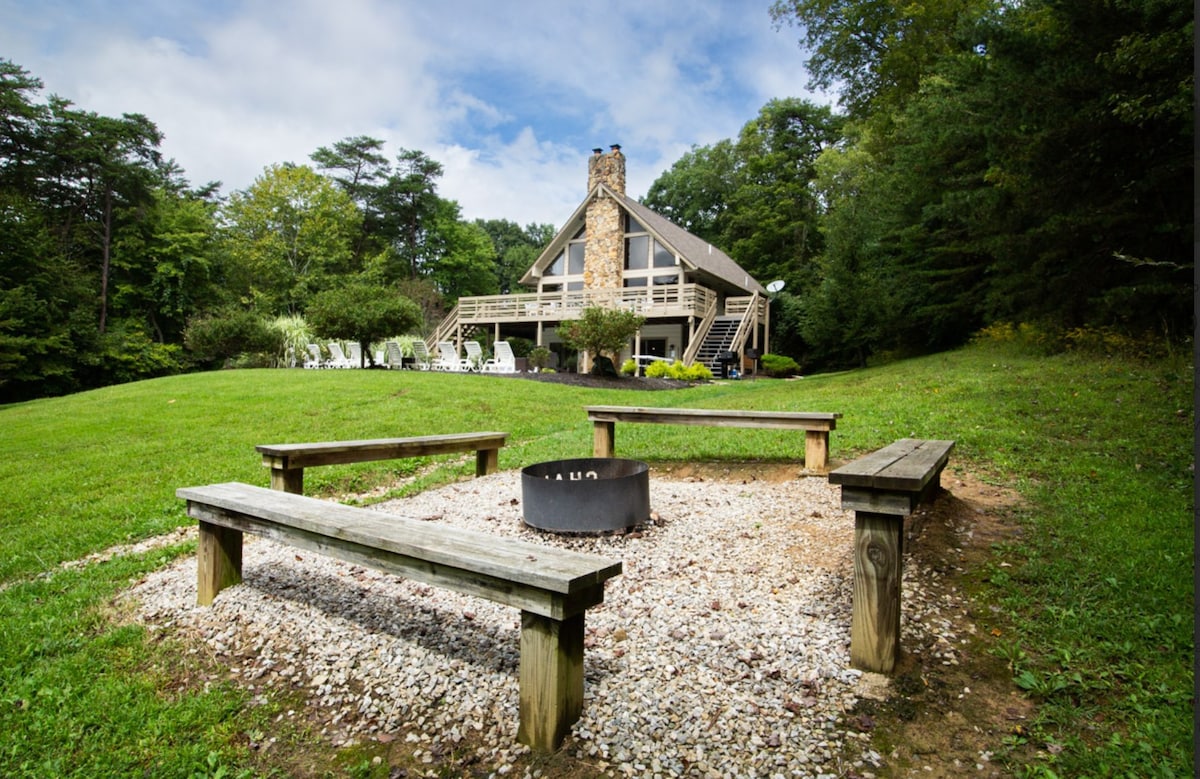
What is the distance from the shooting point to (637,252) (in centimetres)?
2481

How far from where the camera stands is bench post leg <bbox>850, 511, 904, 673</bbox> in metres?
2.39

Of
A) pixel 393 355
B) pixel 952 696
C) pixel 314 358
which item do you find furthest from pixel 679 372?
pixel 952 696

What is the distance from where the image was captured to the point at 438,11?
3.95 m

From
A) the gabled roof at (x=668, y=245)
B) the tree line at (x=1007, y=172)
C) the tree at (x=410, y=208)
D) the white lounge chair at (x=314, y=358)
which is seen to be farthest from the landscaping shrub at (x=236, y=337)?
the tree at (x=410, y=208)

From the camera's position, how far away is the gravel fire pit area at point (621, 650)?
81.0 inches

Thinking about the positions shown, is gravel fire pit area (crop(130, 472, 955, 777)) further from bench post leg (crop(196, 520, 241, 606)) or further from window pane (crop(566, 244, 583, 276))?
window pane (crop(566, 244, 583, 276))

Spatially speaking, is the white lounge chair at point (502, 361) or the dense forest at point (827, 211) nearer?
the dense forest at point (827, 211)

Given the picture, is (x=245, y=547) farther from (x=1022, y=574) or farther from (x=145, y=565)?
(x=1022, y=574)

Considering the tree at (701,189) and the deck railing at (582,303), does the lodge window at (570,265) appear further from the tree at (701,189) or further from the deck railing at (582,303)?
the tree at (701,189)

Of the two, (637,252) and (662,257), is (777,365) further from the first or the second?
(637,252)

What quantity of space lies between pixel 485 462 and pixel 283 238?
30539mm

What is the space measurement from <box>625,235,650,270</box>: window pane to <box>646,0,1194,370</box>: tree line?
6.53m

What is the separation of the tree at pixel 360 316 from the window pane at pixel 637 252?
9.99 meters

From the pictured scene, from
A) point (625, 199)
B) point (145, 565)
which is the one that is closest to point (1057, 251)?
point (145, 565)
